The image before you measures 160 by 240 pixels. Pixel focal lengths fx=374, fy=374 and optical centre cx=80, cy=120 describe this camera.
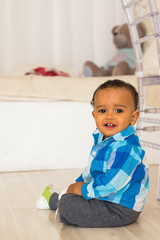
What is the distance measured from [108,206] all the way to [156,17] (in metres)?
0.70

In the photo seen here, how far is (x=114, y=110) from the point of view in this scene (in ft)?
3.76

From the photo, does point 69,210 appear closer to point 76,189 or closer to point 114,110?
point 76,189

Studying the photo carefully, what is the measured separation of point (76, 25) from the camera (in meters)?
3.50

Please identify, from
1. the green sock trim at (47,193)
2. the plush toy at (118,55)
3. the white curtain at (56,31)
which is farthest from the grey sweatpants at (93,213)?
the white curtain at (56,31)

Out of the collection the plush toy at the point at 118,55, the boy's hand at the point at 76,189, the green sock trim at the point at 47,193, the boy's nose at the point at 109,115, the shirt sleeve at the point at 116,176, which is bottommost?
the green sock trim at the point at 47,193

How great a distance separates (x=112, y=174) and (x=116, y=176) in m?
0.01

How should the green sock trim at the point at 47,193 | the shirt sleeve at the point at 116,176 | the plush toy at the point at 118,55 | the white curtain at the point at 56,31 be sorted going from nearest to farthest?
the shirt sleeve at the point at 116,176 → the green sock trim at the point at 47,193 → the plush toy at the point at 118,55 → the white curtain at the point at 56,31

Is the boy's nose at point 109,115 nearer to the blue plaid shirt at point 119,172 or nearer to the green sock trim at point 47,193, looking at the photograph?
the blue plaid shirt at point 119,172

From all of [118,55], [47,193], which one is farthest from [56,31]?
[47,193]

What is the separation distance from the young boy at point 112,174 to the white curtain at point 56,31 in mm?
2314

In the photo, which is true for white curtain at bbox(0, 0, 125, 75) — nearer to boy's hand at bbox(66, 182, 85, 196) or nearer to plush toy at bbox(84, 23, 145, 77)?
plush toy at bbox(84, 23, 145, 77)

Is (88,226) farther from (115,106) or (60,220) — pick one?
(115,106)

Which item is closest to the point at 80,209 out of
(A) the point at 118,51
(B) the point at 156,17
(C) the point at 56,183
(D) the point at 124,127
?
(D) the point at 124,127

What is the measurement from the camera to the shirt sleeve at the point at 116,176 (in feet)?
3.52
